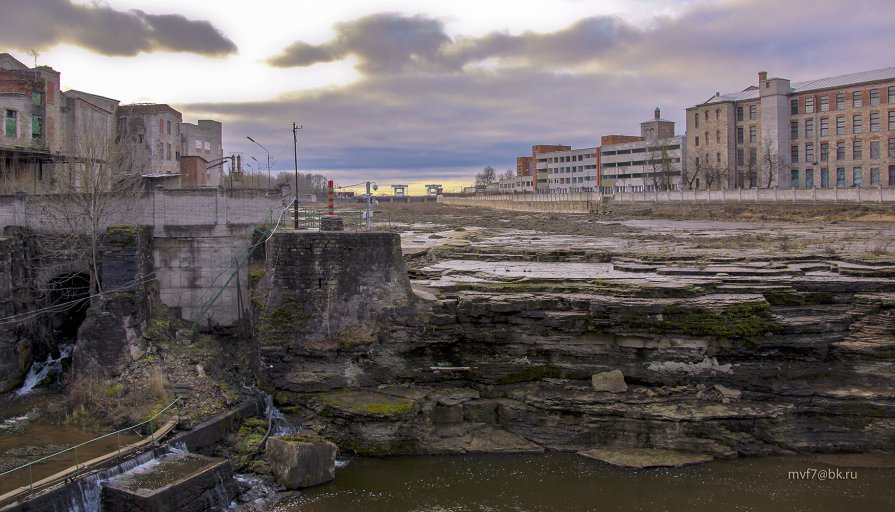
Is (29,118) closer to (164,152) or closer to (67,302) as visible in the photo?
(164,152)

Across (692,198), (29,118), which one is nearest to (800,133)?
(692,198)

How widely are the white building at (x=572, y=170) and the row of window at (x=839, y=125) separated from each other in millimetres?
42232

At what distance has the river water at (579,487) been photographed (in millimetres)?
16188

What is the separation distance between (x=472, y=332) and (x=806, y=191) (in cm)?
4424

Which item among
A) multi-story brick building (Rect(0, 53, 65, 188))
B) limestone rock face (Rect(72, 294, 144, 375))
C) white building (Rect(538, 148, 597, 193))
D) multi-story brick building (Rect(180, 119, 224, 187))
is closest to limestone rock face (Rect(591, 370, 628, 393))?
limestone rock face (Rect(72, 294, 144, 375))

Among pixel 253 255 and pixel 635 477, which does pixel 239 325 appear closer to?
pixel 253 255

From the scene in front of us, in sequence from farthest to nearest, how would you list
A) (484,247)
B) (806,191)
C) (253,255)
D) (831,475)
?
(806,191) → (484,247) → (253,255) → (831,475)

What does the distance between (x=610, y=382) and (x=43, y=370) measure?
18.8 meters

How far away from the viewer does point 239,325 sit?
25.9 metres

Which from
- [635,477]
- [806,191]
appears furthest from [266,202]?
[806,191]

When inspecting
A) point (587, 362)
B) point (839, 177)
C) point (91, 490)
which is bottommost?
point (91, 490)

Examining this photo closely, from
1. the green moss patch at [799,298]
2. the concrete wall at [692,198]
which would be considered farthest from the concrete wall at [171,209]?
the concrete wall at [692,198]

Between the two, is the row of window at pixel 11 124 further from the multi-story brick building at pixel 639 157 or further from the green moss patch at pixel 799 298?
the multi-story brick building at pixel 639 157

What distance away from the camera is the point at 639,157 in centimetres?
10675
